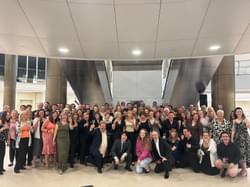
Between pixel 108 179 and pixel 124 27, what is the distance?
9.31ft

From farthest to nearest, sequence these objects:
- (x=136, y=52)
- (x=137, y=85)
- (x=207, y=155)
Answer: (x=137, y=85) → (x=136, y=52) → (x=207, y=155)

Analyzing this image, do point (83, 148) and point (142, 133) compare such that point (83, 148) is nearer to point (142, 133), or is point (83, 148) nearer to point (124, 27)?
point (142, 133)

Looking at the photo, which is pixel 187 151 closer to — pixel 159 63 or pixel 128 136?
pixel 128 136

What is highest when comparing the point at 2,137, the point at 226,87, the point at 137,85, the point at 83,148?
the point at 137,85

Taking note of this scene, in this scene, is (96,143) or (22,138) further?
(96,143)

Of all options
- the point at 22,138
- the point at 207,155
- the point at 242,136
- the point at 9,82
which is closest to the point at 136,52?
the point at 207,155

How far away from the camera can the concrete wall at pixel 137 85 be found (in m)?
14.7

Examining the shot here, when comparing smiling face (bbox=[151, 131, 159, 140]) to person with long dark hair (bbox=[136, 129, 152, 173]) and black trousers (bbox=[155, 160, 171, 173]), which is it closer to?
person with long dark hair (bbox=[136, 129, 152, 173])

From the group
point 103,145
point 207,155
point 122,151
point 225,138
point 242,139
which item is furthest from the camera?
point 103,145

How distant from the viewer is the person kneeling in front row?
4.95 m

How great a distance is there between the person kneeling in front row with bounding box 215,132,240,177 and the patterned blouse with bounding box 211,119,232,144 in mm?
321

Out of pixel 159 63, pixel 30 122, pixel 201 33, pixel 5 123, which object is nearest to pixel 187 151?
pixel 201 33

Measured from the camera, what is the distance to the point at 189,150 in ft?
18.5

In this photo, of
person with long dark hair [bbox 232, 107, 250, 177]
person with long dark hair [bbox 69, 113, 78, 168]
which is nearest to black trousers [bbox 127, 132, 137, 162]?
person with long dark hair [bbox 69, 113, 78, 168]
